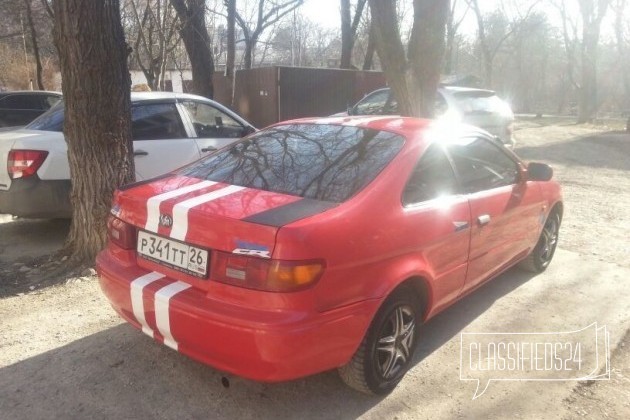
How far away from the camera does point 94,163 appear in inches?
177

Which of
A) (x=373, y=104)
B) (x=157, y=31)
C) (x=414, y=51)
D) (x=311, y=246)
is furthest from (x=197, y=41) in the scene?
(x=311, y=246)

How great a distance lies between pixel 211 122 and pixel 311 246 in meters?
4.38

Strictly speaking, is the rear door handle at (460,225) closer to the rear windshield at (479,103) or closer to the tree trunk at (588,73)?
the rear windshield at (479,103)

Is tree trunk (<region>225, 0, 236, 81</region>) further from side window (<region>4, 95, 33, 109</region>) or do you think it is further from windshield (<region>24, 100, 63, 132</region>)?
windshield (<region>24, 100, 63, 132</region>)

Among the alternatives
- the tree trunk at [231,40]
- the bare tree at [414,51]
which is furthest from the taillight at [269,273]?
the tree trunk at [231,40]

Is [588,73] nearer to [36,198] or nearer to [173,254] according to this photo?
[36,198]

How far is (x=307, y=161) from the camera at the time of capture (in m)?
3.16

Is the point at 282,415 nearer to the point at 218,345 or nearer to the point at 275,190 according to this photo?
the point at 218,345

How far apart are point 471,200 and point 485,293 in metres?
1.29

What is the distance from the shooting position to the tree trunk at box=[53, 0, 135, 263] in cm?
427

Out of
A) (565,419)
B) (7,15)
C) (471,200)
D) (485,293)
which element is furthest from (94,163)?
(7,15)

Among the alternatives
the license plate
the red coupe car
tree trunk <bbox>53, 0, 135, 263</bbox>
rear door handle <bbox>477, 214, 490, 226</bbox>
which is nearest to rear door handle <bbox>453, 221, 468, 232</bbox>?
the red coupe car

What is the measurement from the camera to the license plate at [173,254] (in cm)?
257

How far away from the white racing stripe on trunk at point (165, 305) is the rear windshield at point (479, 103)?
7975mm
